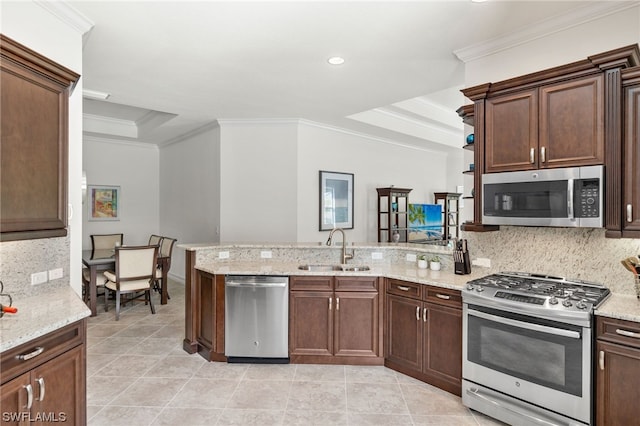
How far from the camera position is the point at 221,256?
4.02 m

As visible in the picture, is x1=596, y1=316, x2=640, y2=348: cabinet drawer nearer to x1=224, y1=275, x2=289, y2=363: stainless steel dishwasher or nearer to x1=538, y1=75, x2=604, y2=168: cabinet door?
x1=538, y1=75, x2=604, y2=168: cabinet door

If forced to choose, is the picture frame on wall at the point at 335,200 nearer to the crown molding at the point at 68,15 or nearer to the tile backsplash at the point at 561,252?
the tile backsplash at the point at 561,252

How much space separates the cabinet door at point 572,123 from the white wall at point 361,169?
3.61 meters

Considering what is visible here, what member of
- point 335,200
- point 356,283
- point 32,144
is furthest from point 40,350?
point 335,200

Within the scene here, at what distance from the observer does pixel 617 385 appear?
81.4 inches

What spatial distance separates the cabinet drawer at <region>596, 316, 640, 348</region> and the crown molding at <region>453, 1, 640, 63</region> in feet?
6.95

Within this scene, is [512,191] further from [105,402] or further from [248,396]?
[105,402]

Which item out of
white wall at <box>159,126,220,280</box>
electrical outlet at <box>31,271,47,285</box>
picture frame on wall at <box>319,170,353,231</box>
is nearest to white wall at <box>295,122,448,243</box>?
picture frame on wall at <box>319,170,353,231</box>

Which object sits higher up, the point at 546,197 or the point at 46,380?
the point at 546,197

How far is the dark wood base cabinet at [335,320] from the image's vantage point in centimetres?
341

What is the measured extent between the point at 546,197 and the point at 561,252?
565 mm

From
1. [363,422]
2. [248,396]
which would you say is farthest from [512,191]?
[248,396]

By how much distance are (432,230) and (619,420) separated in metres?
5.99

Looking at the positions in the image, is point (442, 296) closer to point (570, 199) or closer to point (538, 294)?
point (538, 294)
